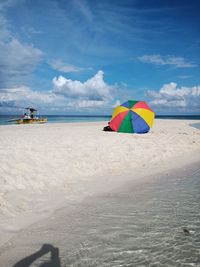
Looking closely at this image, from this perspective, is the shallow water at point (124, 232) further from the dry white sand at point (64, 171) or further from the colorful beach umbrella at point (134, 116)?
the colorful beach umbrella at point (134, 116)

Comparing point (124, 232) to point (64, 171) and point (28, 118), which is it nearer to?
point (64, 171)

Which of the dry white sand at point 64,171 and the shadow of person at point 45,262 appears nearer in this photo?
the shadow of person at point 45,262

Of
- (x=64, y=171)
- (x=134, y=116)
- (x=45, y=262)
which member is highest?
(x=134, y=116)

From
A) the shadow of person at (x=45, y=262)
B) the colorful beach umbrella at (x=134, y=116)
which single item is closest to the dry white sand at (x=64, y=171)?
the shadow of person at (x=45, y=262)

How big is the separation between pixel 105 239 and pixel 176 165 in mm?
6727

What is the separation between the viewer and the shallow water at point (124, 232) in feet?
12.4

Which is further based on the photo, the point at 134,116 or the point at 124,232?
the point at 134,116

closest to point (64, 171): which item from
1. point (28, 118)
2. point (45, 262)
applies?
point (45, 262)

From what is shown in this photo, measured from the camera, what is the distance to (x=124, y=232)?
4523 mm

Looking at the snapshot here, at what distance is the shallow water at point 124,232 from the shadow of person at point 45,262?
0.07ft

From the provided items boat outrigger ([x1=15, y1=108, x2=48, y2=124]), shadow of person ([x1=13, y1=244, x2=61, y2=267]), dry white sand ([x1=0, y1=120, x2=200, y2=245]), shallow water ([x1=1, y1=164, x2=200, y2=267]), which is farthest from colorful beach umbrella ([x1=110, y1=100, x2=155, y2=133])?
boat outrigger ([x1=15, y1=108, x2=48, y2=124])

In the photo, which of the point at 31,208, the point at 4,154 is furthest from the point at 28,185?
the point at 4,154

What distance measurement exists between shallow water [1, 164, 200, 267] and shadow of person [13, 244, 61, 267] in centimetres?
2

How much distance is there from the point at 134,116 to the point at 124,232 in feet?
42.2
